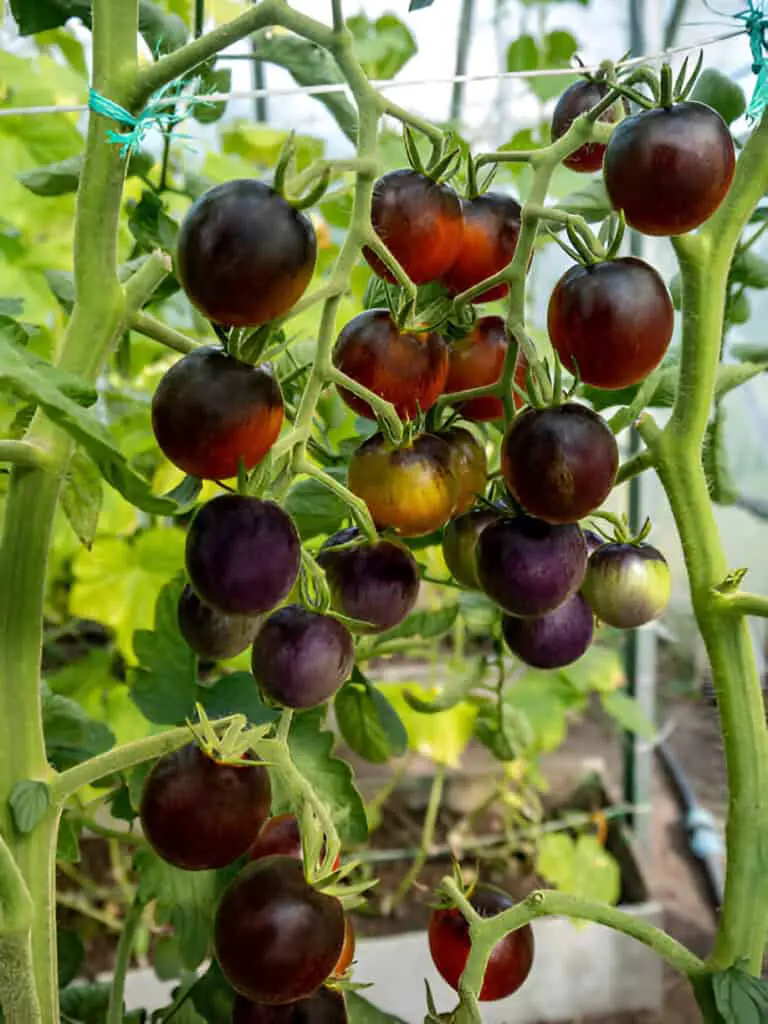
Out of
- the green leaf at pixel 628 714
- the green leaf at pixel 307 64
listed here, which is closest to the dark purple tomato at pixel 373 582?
the green leaf at pixel 307 64

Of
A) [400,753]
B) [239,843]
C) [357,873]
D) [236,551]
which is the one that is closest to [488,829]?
[357,873]

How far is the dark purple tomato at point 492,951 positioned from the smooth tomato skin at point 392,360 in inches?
12.1

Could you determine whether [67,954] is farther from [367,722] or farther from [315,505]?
[315,505]

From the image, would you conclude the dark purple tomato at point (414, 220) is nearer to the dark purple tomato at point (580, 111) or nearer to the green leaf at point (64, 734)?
the dark purple tomato at point (580, 111)

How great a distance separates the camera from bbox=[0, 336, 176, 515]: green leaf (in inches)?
11.9

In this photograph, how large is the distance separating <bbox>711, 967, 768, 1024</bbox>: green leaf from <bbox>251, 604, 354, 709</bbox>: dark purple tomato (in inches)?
11.2

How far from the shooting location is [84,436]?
0.31 meters

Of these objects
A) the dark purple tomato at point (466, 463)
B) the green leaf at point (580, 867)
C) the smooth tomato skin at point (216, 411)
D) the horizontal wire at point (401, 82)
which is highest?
the horizontal wire at point (401, 82)

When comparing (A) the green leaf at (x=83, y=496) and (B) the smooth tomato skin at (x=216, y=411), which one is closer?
(B) the smooth tomato skin at (x=216, y=411)

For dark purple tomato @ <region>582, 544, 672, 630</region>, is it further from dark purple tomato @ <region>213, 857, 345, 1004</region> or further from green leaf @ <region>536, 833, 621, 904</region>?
green leaf @ <region>536, 833, 621, 904</region>

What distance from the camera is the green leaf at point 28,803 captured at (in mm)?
420

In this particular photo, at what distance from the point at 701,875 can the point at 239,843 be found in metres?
1.58

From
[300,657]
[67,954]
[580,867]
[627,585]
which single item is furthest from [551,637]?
[580,867]

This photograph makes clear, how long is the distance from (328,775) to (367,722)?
0.36 ft
